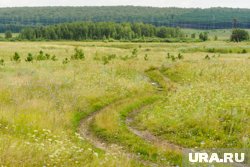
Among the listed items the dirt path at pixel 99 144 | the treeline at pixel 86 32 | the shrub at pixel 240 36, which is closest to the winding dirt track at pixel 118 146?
the dirt path at pixel 99 144

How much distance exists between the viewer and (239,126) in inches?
679

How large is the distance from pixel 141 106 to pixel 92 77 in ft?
29.2

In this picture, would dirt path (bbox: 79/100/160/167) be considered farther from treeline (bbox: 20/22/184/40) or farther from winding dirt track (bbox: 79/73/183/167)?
treeline (bbox: 20/22/184/40)

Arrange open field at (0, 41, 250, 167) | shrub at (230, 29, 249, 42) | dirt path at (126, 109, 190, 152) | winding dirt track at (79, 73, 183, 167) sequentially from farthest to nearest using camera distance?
shrub at (230, 29, 249, 42)
dirt path at (126, 109, 190, 152)
winding dirt track at (79, 73, 183, 167)
open field at (0, 41, 250, 167)

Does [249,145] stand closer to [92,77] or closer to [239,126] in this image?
[239,126]

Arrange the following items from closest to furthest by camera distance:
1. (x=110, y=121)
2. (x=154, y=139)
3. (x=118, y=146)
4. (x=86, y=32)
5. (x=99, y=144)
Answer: (x=118, y=146) → (x=99, y=144) → (x=154, y=139) → (x=110, y=121) → (x=86, y=32)

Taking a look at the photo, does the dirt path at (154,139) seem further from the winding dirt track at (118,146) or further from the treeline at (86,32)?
the treeline at (86,32)

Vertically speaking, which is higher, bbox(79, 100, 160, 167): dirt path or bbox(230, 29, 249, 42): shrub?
bbox(79, 100, 160, 167): dirt path

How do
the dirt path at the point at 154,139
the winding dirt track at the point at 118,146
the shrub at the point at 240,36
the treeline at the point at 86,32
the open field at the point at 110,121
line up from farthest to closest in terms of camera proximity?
the treeline at the point at 86,32, the shrub at the point at 240,36, the dirt path at the point at 154,139, the winding dirt track at the point at 118,146, the open field at the point at 110,121

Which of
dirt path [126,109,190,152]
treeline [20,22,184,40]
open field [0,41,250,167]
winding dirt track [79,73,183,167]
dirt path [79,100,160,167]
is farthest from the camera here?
treeline [20,22,184,40]

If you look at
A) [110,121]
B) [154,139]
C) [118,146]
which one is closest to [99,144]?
[118,146]

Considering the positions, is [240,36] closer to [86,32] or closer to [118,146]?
[86,32]

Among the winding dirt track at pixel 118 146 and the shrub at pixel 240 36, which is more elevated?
the winding dirt track at pixel 118 146

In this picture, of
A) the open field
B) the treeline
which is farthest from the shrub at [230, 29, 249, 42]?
the open field
